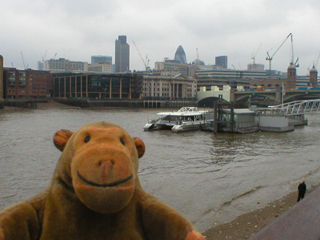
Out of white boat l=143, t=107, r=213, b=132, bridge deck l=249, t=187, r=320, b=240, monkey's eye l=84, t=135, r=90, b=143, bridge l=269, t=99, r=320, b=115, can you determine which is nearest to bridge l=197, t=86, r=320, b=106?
bridge l=269, t=99, r=320, b=115

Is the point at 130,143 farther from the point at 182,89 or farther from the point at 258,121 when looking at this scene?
the point at 182,89

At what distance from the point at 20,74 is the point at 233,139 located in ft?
224

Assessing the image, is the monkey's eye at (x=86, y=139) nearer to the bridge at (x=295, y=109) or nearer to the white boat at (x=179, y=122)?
the white boat at (x=179, y=122)

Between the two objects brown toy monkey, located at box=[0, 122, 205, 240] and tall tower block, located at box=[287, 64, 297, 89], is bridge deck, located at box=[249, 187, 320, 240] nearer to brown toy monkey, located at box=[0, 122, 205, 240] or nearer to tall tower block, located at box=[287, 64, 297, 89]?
brown toy monkey, located at box=[0, 122, 205, 240]

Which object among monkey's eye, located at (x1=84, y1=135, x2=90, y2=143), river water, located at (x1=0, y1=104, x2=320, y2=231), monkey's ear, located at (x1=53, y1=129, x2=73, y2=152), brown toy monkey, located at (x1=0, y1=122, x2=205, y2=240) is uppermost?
monkey's eye, located at (x1=84, y1=135, x2=90, y2=143)

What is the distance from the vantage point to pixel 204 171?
1380 cm

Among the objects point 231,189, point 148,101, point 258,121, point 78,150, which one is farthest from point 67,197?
point 148,101

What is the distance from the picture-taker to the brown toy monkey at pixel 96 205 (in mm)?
1791

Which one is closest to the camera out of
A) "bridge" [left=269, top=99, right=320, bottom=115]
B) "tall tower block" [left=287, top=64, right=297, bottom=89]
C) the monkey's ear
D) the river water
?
the monkey's ear

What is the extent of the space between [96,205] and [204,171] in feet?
40.4

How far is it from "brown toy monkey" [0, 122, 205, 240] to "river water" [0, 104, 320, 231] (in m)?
6.09

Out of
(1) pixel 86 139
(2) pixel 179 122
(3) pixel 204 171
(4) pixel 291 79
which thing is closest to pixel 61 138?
(1) pixel 86 139

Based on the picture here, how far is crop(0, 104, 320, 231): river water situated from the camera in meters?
9.77

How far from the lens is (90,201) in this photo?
5.85 feet
